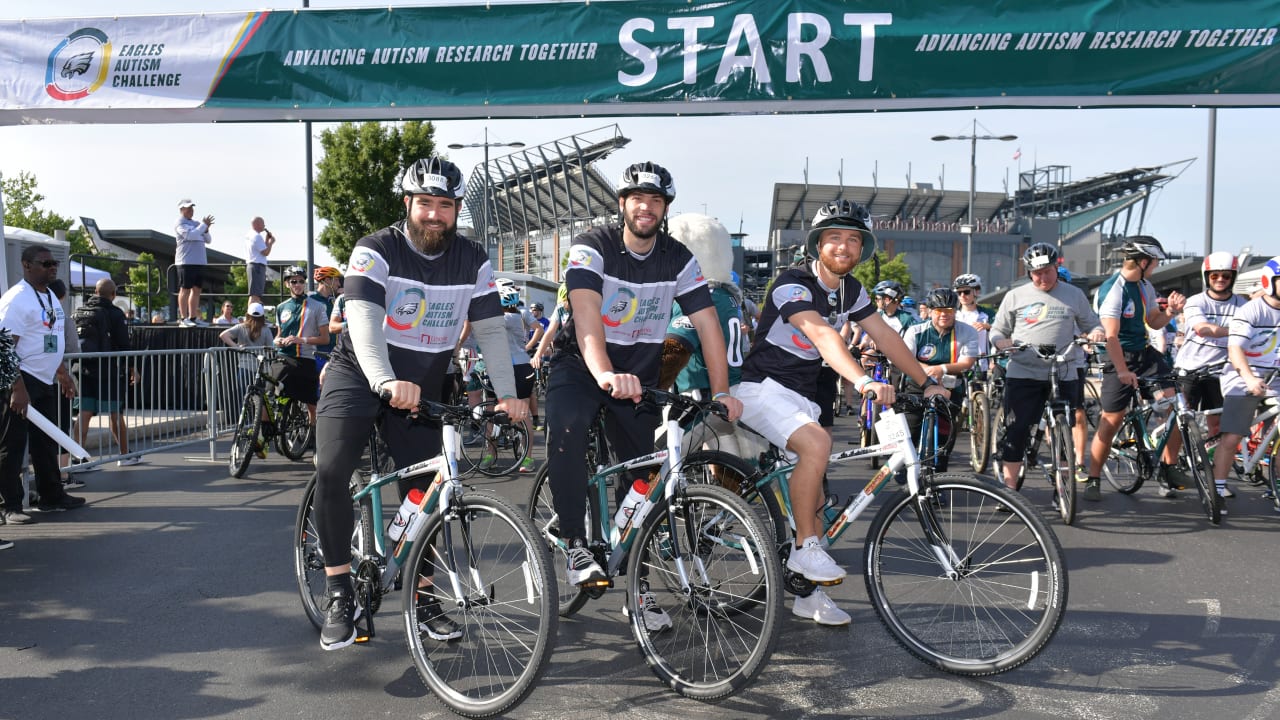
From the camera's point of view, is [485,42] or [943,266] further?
[943,266]

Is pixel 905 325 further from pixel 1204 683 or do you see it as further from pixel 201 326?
pixel 201 326

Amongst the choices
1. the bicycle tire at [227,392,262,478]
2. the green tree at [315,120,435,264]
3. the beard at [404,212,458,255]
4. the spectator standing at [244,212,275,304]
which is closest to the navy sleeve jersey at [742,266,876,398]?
the beard at [404,212,458,255]

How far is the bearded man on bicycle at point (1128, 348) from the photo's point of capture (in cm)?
779

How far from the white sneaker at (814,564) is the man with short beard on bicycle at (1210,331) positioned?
203 inches

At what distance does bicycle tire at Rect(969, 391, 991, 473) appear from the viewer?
898cm

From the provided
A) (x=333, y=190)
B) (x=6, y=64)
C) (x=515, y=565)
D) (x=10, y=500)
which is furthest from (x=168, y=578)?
(x=333, y=190)

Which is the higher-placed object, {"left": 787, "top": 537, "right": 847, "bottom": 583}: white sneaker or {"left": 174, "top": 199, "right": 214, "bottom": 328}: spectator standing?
{"left": 174, "top": 199, "right": 214, "bottom": 328}: spectator standing

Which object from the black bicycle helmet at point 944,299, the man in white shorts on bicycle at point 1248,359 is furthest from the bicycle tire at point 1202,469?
the black bicycle helmet at point 944,299

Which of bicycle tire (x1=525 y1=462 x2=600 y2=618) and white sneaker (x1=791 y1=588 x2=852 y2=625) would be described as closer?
bicycle tire (x1=525 y1=462 x2=600 y2=618)

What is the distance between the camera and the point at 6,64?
8.48 m

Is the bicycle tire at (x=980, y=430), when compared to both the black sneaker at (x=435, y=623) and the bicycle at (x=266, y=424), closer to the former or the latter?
the black sneaker at (x=435, y=623)

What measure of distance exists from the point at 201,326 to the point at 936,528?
547 inches

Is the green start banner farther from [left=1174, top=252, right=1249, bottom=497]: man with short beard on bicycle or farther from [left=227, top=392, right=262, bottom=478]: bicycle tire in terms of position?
[left=227, top=392, right=262, bottom=478]: bicycle tire

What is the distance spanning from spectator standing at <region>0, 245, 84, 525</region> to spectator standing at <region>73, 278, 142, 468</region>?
5.38 ft
